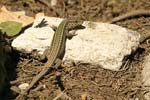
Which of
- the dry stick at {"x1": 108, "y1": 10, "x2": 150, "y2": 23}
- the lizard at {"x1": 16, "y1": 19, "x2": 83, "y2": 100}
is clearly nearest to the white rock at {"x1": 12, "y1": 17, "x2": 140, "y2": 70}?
the lizard at {"x1": 16, "y1": 19, "x2": 83, "y2": 100}

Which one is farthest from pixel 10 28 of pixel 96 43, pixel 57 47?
pixel 96 43

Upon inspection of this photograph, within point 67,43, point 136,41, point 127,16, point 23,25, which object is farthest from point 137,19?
point 23,25

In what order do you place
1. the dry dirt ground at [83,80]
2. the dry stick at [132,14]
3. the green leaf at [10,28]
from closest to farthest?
1. the dry dirt ground at [83,80]
2. the green leaf at [10,28]
3. the dry stick at [132,14]

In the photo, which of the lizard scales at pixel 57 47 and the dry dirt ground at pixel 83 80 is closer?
the dry dirt ground at pixel 83 80

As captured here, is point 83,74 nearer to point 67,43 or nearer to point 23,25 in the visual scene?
point 67,43

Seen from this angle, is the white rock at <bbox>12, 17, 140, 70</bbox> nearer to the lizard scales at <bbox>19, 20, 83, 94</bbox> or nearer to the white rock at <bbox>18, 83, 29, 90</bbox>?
the lizard scales at <bbox>19, 20, 83, 94</bbox>

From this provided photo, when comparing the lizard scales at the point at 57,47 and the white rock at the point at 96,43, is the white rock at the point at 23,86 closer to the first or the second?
the lizard scales at the point at 57,47

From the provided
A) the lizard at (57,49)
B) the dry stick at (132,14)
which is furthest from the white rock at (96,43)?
the dry stick at (132,14)
